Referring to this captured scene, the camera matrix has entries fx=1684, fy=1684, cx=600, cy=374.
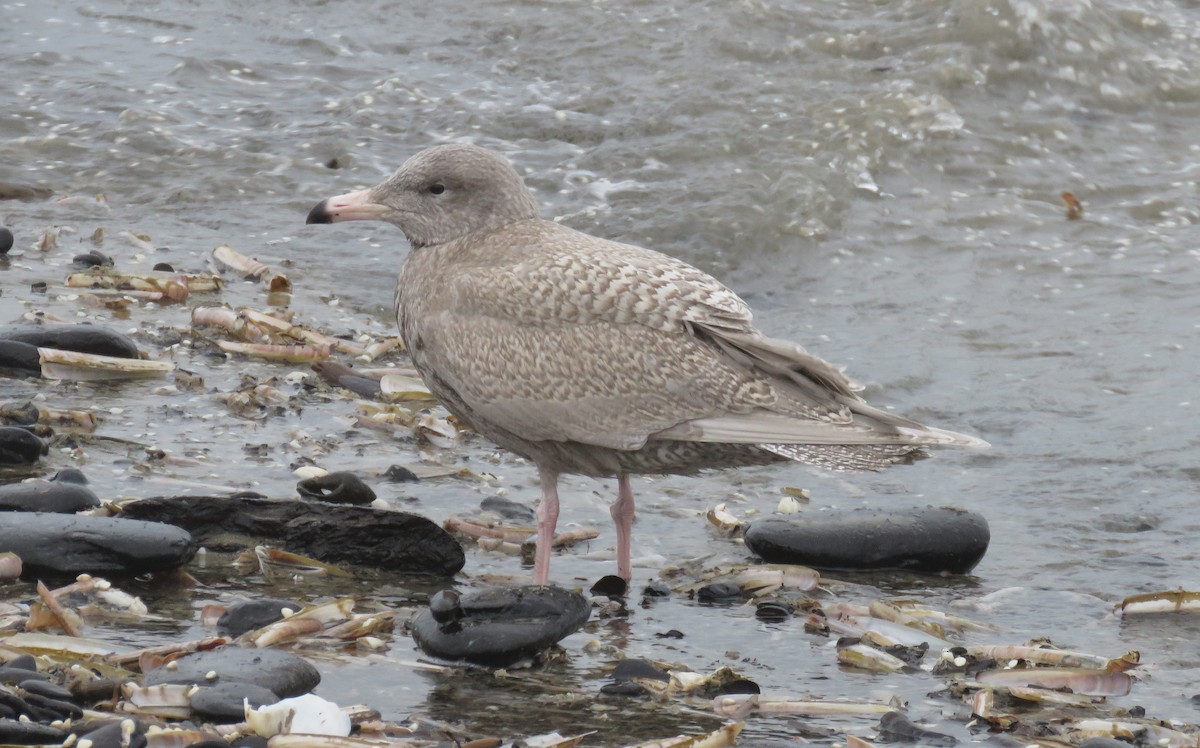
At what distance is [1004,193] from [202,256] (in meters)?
5.56

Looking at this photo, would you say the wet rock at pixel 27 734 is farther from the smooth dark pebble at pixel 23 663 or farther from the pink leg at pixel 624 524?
the pink leg at pixel 624 524

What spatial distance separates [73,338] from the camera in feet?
24.7

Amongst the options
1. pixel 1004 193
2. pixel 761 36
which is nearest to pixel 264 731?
pixel 1004 193

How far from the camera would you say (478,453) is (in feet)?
24.1

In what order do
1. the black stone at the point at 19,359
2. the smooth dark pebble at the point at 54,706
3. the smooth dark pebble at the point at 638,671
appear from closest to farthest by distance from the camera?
1. the smooth dark pebble at the point at 54,706
2. the smooth dark pebble at the point at 638,671
3. the black stone at the point at 19,359

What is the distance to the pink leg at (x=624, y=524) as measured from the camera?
19.8 ft

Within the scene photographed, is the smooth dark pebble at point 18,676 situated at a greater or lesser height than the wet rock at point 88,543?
greater

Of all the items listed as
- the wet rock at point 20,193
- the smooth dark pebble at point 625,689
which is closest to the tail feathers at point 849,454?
the smooth dark pebble at point 625,689

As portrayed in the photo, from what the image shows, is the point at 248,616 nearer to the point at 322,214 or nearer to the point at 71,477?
the point at 71,477

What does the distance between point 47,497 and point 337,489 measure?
1.07 m

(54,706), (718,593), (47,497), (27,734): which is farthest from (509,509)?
(27,734)

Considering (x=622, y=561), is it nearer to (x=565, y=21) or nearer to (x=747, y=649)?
(x=747, y=649)

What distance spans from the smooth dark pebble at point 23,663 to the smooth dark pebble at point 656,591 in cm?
218

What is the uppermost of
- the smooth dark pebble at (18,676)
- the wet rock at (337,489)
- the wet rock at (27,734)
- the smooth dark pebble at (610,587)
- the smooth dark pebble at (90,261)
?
the wet rock at (27,734)
